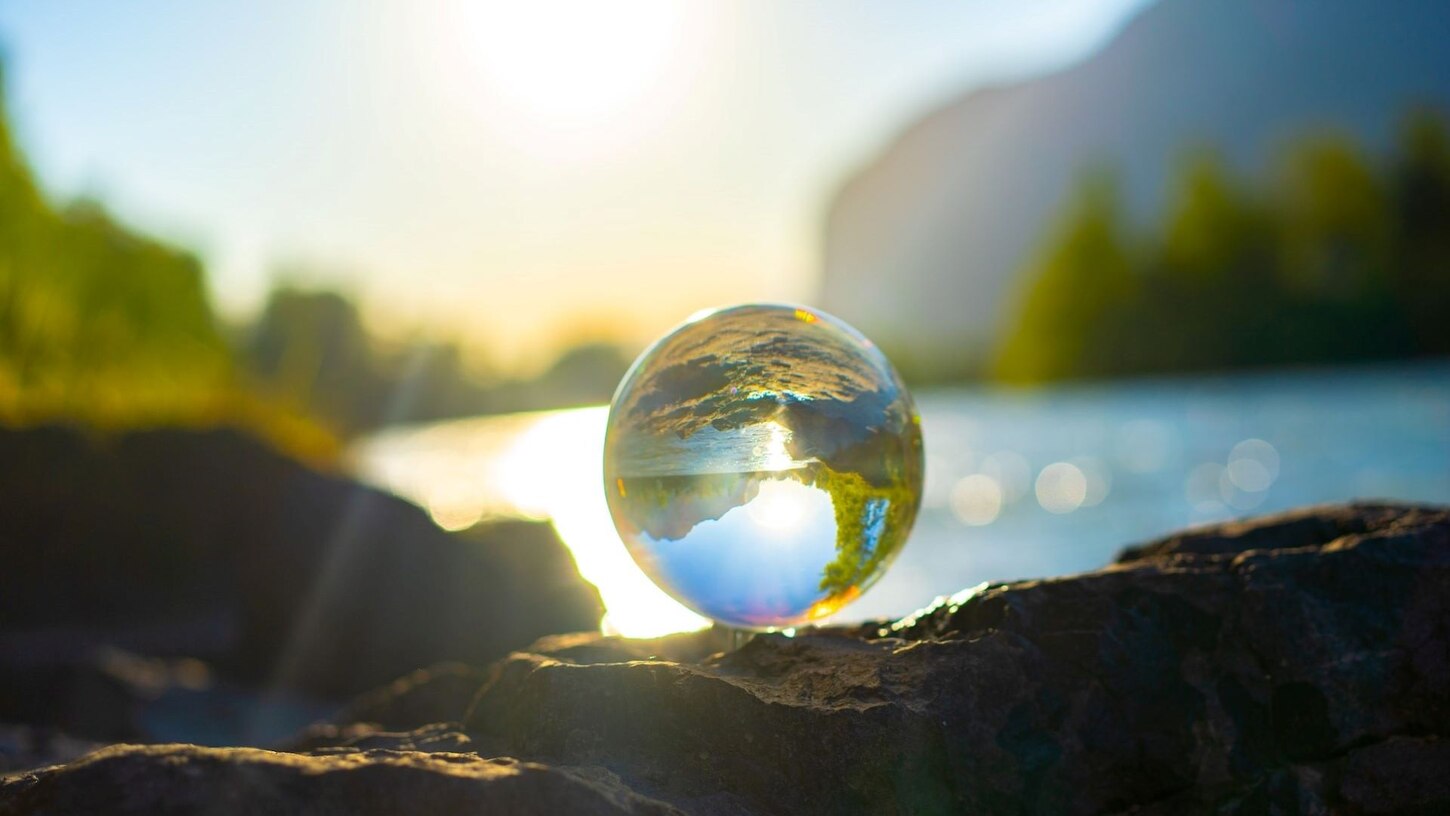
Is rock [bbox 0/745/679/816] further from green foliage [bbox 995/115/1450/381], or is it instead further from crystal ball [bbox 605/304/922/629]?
green foliage [bbox 995/115/1450/381]

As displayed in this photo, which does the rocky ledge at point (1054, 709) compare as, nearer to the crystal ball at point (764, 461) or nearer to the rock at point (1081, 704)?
the rock at point (1081, 704)

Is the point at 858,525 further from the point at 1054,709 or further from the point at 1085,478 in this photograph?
the point at 1085,478

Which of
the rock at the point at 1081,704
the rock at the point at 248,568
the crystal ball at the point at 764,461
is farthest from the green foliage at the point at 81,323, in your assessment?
the rock at the point at 1081,704

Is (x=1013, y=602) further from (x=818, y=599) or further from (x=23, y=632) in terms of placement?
(x=23, y=632)

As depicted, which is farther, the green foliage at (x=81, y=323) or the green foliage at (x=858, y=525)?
the green foliage at (x=81, y=323)

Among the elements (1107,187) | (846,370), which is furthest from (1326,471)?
(1107,187)
